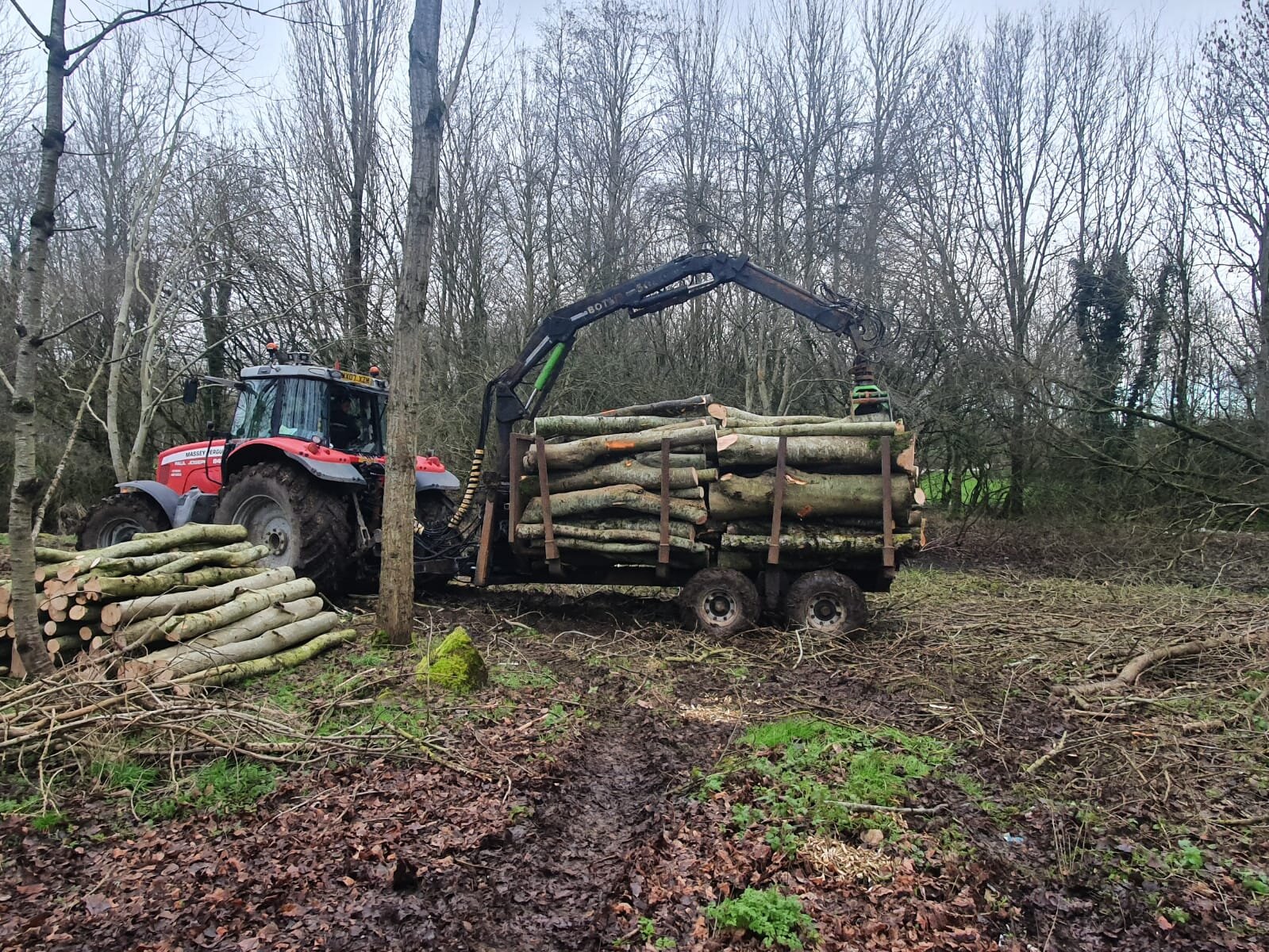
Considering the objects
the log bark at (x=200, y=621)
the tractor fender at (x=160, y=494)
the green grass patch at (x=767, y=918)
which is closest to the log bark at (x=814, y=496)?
the log bark at (x=200, y=621)

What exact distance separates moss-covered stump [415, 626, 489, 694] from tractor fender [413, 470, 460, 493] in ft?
13.6

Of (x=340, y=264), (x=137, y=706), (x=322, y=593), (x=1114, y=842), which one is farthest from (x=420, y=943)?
(x=340, y=264)

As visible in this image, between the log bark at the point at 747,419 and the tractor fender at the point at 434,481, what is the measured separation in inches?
140

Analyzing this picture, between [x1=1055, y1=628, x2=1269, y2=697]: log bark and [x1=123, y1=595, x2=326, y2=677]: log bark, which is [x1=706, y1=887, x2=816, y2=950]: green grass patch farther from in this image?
[x1=123, y1=595, x2=326, y2=677]: log bark

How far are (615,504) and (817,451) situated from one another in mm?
2048

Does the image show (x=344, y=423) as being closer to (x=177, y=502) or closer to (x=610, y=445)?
(x=177, y=502)

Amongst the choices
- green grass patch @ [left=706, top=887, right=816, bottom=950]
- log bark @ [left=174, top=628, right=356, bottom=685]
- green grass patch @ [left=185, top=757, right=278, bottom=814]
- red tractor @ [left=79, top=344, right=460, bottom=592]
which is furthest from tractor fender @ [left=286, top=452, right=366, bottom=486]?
green grass patch @ [left=706, top=887, right=816, bottom=950]

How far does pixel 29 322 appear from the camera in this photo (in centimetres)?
454

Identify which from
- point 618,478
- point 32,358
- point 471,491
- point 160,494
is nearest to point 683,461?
point 618,478

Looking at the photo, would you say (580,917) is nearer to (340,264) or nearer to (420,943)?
(420,943)

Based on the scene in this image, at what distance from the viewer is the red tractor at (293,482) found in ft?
27.0

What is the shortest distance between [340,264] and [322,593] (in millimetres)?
11800

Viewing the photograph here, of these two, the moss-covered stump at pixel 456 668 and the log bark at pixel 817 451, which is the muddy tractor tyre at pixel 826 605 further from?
the moss-covered stump at pixel 456 668

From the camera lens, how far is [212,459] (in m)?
9.30
